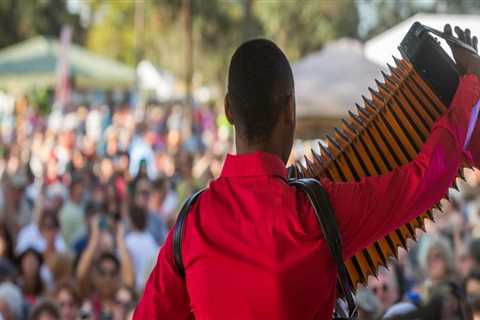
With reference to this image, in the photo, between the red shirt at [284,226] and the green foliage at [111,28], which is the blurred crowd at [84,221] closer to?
the red shirt at [284,226]

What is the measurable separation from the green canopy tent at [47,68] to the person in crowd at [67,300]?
18083mm

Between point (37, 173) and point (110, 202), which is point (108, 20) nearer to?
point (37, 173)

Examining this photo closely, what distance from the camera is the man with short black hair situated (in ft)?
7.95

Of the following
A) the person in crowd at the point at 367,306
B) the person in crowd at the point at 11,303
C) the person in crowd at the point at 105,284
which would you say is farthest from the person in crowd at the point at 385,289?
the person in crowd at the point at 11,303

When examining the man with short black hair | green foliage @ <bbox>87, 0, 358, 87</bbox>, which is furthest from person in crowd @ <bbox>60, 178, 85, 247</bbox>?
green foliage @ <bbox>87, 0, 358, 87</bbox>

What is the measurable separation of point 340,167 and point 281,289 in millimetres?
517

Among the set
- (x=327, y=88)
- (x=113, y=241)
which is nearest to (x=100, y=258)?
(x=113, y=241)

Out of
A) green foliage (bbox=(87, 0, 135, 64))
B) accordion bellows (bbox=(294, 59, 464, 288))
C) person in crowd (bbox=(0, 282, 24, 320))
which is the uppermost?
accordion bellows (bbox=(294, 59, 464, 288))

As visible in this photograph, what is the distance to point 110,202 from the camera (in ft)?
41.8

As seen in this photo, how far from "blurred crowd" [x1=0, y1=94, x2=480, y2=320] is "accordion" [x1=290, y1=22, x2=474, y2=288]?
11.2 inches

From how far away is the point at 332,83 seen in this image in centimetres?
1298

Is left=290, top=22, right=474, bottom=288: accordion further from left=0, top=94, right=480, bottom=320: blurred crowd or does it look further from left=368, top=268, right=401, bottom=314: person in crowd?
left=368, top=268, right=401, bottom=314: person in crowd

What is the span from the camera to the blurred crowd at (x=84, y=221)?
7957 millimetres

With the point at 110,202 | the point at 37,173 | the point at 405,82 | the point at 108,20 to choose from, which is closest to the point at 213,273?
the point at 405,82
